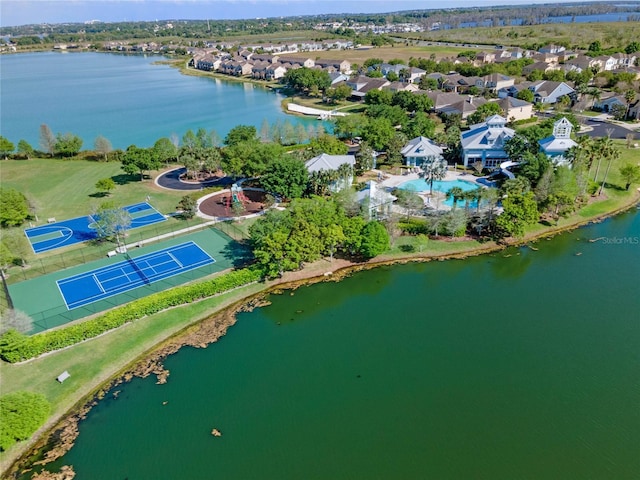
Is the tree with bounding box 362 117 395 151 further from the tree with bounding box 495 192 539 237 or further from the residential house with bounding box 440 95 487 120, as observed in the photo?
the tree with bounding box 495 192 539 237

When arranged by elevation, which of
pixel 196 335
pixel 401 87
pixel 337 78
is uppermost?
pixel 337 78

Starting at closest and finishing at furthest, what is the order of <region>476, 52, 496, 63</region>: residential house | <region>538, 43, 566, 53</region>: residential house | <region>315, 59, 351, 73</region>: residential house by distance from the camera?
<region>315, 59, 351, 73</region>: residential house → <region>476, 52, 496, 63</region>: residential house → <region>538, 43, 566, 53</region>: residential house

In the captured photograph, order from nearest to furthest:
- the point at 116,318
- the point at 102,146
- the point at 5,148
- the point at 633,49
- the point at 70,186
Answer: the point at 116,318
the point at 70,186
the point at 102,146
the point at 5,148
the point at 633,49

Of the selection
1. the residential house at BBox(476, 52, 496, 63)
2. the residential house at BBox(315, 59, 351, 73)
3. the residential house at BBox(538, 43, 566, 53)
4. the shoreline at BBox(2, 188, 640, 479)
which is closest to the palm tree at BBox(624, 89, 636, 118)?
the shoreline at BBox(2, 188, 640, 479)

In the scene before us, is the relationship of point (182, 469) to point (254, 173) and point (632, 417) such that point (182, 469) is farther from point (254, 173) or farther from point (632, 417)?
point (254, 173)

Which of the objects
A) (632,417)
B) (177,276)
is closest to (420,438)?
(632,417)

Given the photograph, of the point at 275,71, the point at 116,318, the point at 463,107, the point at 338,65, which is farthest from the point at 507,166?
the point at 275,71

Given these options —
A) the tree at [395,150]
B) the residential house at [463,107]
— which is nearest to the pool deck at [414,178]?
the tree at [395,150]

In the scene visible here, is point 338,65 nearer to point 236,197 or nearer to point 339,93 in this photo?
point 339,93
